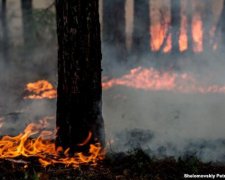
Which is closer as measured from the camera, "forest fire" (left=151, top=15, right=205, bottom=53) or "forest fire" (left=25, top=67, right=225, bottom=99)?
"forest fire" (left=25, top=67, right=225, bottom=99)

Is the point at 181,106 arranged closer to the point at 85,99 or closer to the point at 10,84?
the point at 85,99

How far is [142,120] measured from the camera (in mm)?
10305

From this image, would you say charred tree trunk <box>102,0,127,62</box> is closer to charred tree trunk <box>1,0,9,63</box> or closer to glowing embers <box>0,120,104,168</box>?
charred tree trunk <box>1,0,9,63</box>

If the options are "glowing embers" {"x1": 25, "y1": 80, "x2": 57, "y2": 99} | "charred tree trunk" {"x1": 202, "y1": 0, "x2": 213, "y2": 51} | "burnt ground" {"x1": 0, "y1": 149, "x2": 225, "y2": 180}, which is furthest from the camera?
"charred tree trunk" {"x1": 202, "y1": 0, "x2": 213, "y2": 51}


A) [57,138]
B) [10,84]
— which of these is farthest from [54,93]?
[57,138]

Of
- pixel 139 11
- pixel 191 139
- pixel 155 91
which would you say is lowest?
pixel 191 139

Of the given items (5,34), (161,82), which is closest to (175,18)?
(161,82)

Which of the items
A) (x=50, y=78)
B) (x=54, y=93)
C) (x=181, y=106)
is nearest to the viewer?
(x=181, y=106)

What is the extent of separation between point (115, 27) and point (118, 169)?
14683mm

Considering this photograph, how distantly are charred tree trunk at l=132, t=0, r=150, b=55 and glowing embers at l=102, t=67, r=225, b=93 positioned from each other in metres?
2.80

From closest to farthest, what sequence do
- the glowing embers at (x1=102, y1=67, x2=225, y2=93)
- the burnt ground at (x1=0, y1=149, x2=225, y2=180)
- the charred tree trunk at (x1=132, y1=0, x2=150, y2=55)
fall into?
the burnt ground at (x1=0, y1=149, x2=225, y2=180) < the glowing embers at (x1=102, y1=67, x2=225, y2=93) < the charred tree trunk at (x1=132, y1=0, x2=150, y2=55)

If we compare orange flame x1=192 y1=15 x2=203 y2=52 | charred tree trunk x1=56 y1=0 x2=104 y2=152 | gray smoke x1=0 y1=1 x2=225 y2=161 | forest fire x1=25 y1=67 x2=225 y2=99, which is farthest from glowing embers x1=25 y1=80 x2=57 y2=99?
orange flame x1=192 y1=15 x2=203 y2=52

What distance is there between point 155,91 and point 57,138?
7520mm

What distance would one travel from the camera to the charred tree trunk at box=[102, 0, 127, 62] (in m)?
19.2
